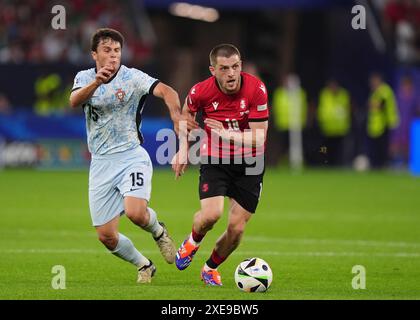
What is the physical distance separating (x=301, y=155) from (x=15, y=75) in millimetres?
8022

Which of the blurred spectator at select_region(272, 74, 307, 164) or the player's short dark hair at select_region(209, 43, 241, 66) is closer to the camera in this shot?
the player's short dark hair at select_region(209, 43, 241, 66)

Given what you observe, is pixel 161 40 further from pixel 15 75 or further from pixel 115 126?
pixel 115 126

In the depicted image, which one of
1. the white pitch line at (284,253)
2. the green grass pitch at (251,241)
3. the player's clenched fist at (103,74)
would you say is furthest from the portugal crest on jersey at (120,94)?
the white pitch line at (284,253)

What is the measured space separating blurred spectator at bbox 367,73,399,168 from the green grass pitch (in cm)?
427

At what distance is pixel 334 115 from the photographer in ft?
96.6

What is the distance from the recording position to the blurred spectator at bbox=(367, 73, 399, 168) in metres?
28.4

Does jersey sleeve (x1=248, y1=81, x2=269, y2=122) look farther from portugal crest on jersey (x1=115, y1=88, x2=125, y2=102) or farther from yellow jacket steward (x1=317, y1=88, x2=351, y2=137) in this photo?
yellow jacket steward (x1=317, y1=88, x2=351, y2=137)

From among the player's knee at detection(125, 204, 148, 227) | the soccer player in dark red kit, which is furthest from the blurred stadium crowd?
the player's knee at detection(125, 204, 148, 227)

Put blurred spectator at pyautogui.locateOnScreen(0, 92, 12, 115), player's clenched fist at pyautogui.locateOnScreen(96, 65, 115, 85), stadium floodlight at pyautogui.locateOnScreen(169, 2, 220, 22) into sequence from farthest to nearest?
stadium floodlight at pyautogui.locateOnScreen(169, 2, 220, 22) → blurred spectator at pyautogui.locateOnScreen(0, 92, 12, 115) → player's clenched fist at pyautogui.locateOnScreen(96, 65, 115, 85)

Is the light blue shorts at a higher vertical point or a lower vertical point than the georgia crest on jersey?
lower

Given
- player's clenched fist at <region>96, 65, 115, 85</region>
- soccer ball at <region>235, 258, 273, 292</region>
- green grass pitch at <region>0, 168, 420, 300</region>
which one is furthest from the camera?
green grass pitch at <region>0, 168, 420, 300</region>

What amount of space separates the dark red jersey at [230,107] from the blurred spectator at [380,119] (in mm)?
18284

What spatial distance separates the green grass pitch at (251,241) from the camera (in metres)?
9.73

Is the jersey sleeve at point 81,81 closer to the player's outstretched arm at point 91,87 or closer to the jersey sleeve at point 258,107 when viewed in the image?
the player's outstretched arm at point 91,87
